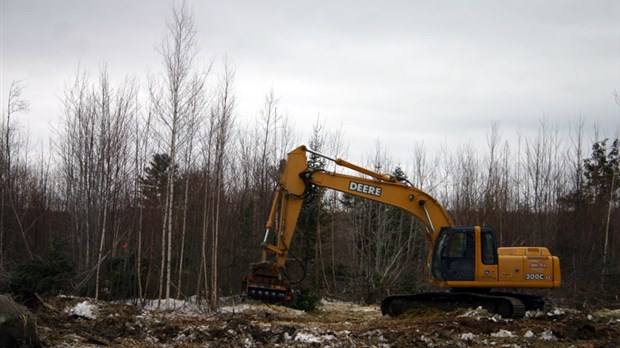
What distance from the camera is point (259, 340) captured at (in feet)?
39.0

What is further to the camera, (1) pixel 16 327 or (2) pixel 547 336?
(2) pixel 547 336

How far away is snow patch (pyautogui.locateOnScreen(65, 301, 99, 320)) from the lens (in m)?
13.6

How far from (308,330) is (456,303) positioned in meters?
4.93

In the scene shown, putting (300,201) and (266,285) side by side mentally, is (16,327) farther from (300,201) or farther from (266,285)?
(300,201)

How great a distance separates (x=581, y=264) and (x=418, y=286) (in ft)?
25.1

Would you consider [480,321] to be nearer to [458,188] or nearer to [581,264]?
[581,264]

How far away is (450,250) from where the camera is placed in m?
15.6

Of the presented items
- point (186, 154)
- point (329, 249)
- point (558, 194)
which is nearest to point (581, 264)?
point (558, 194)

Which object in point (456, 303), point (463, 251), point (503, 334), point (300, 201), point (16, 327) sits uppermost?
point (300, 201)

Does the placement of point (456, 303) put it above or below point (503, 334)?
above

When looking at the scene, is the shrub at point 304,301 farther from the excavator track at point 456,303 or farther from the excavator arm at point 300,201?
the excavator arm at point 300,201

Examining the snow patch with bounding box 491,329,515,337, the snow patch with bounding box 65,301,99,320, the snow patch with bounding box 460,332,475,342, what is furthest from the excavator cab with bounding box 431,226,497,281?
the snow patch with bounding box 65,301,99,320

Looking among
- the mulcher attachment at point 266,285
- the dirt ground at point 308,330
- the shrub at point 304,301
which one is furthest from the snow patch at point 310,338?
the shrub at point 304,301

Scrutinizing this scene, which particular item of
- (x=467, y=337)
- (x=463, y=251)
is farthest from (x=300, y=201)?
(x=467, y=337)
